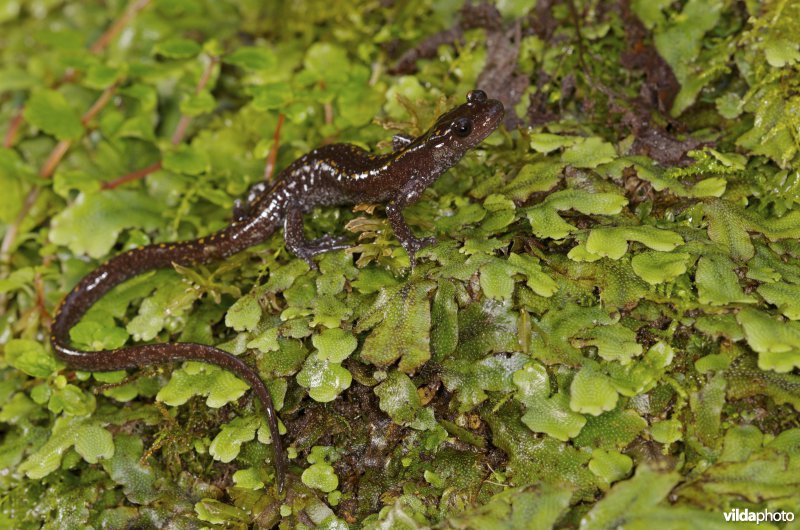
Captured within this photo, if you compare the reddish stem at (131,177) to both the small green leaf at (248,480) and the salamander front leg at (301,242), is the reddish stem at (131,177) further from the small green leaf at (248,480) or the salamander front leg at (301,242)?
the small green leaf at (248,480)

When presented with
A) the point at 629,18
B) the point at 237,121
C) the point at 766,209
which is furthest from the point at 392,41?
the point at 766,209

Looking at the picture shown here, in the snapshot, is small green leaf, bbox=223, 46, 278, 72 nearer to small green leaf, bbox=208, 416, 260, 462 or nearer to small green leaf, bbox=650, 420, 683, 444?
small green leaf, bbox=208, 416, 260, 462

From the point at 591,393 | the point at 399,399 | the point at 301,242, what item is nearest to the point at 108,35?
the point at 301,242

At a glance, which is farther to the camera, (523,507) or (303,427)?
(303,427)

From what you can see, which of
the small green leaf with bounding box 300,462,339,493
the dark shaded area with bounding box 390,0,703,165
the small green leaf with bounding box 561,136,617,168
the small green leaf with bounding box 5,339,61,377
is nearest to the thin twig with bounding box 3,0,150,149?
the small green leaf with bounding box 5,339,61,377

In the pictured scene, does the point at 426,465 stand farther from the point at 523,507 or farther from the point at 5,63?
the point at 5,63

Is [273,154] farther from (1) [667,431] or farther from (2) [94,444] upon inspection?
(1) [667,431]

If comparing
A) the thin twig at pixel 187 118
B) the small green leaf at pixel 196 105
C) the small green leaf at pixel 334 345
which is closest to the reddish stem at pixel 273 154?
the small green leaf at pixel 196 105
